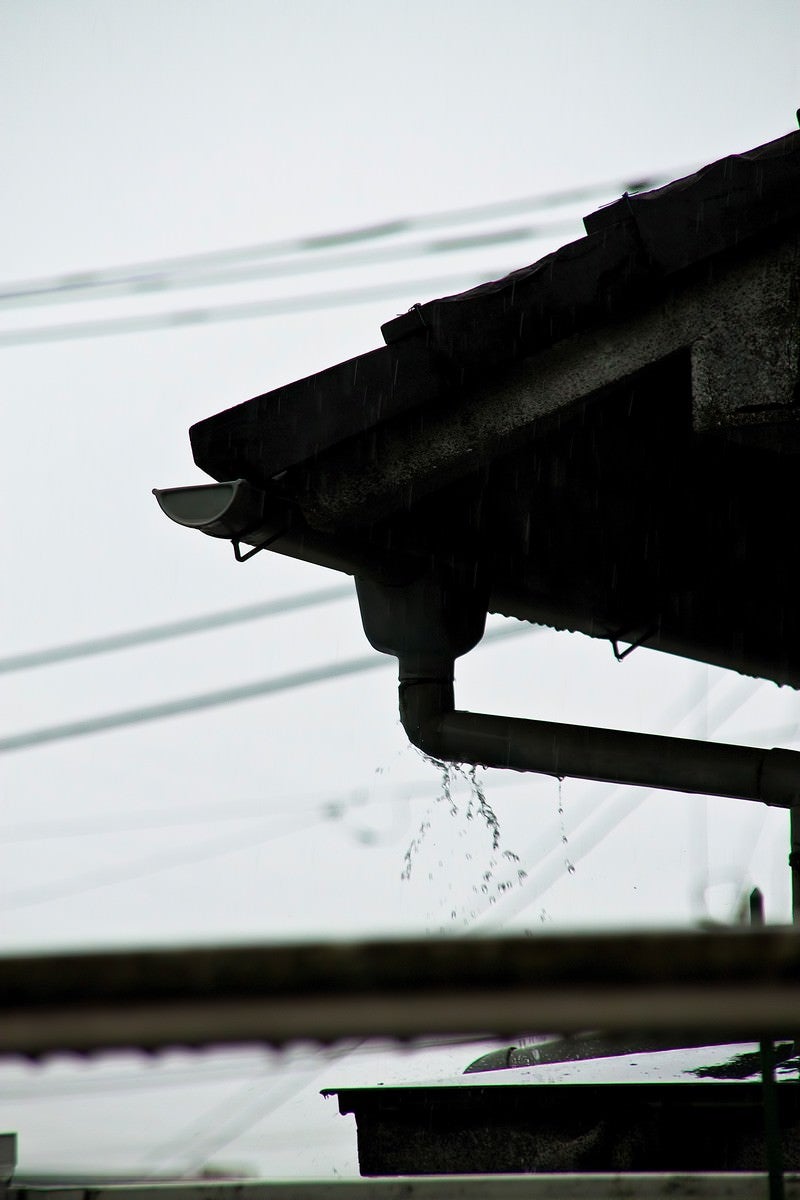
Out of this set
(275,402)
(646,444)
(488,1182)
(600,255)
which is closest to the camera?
(488,1182)

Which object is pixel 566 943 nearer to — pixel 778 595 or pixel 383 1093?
pixel 383 1093

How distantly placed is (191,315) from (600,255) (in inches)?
337

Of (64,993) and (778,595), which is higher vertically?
(778,595)

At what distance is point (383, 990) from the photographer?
2.23ft

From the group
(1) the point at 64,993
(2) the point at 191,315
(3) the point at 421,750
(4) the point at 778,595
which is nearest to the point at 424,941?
(1) the point at 64,993

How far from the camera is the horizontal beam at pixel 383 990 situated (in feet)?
2.18

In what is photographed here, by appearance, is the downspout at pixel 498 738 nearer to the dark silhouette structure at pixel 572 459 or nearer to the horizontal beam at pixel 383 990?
the dark silhouette structure at pixel 572 459

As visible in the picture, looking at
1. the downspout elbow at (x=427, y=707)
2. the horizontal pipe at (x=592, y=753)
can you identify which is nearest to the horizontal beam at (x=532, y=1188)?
the horizontal pipe at (x=592, y=753)

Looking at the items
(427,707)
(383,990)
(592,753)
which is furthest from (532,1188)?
(427,707)

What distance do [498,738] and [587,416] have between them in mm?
1623

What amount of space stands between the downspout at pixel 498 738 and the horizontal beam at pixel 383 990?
13.5ft

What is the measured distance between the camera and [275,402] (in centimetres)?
411

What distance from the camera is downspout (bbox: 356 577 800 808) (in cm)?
468

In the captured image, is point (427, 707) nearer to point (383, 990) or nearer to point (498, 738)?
point (498, 738)
